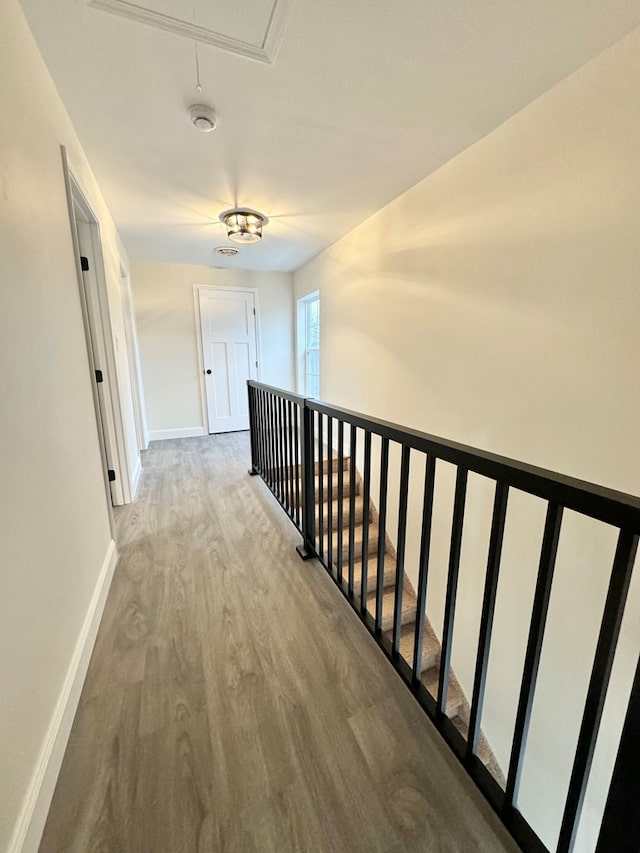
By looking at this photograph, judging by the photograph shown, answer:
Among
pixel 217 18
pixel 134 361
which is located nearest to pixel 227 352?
pixel 134 361

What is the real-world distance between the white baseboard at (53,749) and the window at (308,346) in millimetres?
3550

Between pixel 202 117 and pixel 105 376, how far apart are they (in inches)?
69.6

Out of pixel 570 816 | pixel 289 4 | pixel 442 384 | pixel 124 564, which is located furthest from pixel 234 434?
pixel 570 816

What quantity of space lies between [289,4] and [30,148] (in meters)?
1.02

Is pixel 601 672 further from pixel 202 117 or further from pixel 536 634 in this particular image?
pixel 202 117

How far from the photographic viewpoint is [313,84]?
58.2 inches

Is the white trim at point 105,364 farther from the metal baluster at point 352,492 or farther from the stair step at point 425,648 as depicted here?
the stair step at point 425,648

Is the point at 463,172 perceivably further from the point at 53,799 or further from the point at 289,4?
the point at 53,799

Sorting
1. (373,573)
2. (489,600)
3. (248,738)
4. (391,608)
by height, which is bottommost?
(391,608)

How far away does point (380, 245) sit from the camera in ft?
9.30

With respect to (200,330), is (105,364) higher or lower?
Answer: lower

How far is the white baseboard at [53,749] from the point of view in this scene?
2.65 feet

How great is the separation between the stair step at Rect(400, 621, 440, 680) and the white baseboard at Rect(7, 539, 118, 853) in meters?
1.80

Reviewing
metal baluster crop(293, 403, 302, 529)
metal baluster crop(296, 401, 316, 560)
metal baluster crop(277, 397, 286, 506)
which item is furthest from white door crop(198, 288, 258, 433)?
metal baluster crop(296, 401, 316, 560)
